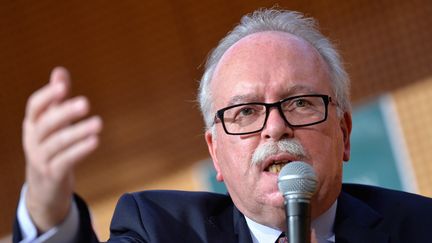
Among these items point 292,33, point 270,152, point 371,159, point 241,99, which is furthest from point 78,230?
point 371,159

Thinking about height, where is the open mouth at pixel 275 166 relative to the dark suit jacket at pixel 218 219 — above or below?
above

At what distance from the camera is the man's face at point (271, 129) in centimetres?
172

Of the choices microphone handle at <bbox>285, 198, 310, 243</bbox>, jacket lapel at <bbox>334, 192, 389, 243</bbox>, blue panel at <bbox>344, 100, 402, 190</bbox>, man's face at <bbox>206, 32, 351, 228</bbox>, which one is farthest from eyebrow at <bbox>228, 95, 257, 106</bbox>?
blue panel at <bbox>344, 100, 402, 190</bbox>

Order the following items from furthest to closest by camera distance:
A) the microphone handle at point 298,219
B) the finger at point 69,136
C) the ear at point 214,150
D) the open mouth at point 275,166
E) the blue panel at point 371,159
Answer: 1. the blue panel at point 371,159
2. the ear at point 214,150
3. the open mouth at point 275,166
4. the microphone handle at point 298,219
5. the finger at point 69,136

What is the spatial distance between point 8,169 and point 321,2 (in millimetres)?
2055

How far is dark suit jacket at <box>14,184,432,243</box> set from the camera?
1819mm

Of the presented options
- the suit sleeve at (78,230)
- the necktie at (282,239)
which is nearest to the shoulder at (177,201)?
the necktie at (282,239)

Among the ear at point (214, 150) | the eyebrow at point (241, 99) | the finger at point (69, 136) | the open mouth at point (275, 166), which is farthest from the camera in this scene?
the ear at point (214, 150)

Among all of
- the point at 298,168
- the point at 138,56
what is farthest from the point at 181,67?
the point at 298,168

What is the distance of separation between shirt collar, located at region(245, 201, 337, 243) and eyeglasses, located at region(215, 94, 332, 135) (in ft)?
0.72

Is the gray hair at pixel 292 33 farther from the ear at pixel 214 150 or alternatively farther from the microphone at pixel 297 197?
the microphone at pixel 297 197

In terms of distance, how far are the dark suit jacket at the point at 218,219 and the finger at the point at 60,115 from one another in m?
0.65

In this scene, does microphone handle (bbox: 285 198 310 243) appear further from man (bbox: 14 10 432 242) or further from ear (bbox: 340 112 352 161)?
ear (bbox: 340 112 352 161)

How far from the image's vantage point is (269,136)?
171 cm
